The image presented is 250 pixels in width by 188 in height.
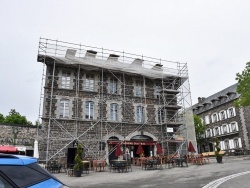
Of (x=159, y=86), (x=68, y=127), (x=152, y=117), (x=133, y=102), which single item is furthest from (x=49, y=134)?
(x=159, y=86)

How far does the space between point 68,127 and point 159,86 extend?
981cm

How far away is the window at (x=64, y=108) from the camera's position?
700 inches

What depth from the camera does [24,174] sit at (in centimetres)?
221

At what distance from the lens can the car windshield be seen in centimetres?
204

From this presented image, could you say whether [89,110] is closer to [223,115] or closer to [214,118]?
[223,115]

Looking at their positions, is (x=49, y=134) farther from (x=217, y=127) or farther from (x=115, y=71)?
(x=217, y=127)

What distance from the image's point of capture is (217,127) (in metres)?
35.3

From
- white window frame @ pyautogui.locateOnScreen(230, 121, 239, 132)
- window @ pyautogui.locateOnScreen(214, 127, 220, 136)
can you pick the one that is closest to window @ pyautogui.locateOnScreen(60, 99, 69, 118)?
white window frame @ pyautogui.locateOnScreen(230, 121, 239, 132)

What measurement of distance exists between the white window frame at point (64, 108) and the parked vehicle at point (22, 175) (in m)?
15.7

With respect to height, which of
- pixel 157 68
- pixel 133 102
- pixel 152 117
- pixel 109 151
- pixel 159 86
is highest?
pixel 157 68

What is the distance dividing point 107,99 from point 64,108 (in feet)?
12.3

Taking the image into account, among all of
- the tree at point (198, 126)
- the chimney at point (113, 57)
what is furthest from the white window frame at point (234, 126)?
the chimney at point (113, 57)

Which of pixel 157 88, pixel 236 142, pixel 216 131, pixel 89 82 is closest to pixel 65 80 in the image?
pixel 89 82

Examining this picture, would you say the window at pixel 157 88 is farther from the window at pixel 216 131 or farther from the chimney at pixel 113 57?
the window at pixel 216 131
